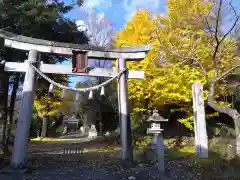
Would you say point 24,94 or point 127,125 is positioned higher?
point 24,94

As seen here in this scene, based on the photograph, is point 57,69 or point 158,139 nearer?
point 158,139

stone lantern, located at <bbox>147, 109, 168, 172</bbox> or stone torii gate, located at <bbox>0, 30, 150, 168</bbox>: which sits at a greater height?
stone torii gate, located at <bbox>0, 30, 150, 168</bbox>

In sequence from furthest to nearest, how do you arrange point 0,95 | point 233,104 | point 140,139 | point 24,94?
point 233,104 → point 140,139 → point 0,95 → point 24,94

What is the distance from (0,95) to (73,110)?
2608cm

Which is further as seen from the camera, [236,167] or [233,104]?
[233,104]

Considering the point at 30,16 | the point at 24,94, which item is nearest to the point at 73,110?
the point at 30,16

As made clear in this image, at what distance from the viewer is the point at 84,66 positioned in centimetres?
998

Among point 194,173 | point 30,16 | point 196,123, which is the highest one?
point 30,16

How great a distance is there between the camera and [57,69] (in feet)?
32.4

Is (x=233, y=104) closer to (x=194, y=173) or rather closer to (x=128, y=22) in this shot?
(x=128, y=22)

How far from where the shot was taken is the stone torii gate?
29.2 feet

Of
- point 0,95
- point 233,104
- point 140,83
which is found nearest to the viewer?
point 0,95

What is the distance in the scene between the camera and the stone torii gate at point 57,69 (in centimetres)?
891

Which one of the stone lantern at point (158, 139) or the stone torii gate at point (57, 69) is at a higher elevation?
the stone torii gate at point (57, 69)
